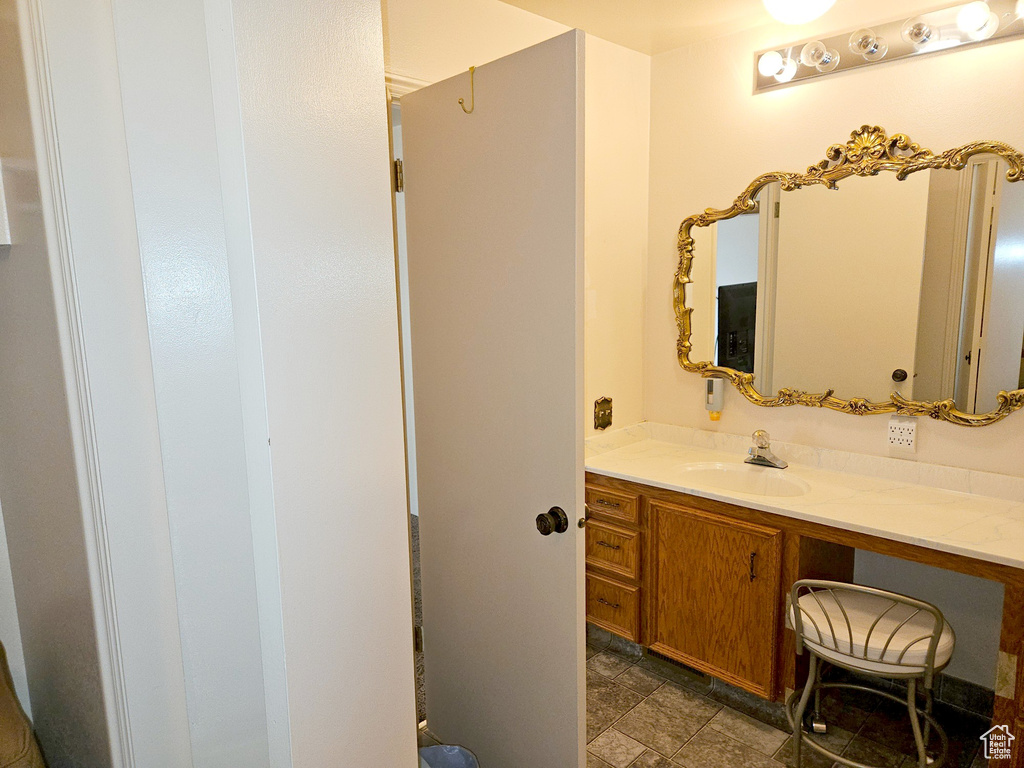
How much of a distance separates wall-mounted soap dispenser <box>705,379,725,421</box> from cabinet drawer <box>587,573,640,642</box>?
31.5 inches

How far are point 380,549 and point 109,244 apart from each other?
1.86 ft

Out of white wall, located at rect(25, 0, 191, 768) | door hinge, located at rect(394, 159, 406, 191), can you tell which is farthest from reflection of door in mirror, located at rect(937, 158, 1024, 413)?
white wall, located at rect(25, 0, 191, 768)

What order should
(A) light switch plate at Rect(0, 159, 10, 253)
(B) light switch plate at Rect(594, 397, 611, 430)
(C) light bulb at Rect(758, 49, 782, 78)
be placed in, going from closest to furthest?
(A) light switch plate at Rect(0, 159, 10, 253), (C) light bulb at Rect(758, 49, 782, 78), (B) light switch plate at Rect(594, 397, 611, 430)

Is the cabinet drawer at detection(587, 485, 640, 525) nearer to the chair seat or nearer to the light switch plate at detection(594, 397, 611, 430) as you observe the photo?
the light switch plate at detection(594, 397, 611, 430)

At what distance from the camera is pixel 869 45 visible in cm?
218

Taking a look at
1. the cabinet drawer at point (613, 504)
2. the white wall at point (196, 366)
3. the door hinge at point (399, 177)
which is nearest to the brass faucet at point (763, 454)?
the cabinet drawer at point (613, 504)

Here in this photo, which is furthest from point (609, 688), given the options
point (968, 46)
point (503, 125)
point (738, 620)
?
point (968, 46)

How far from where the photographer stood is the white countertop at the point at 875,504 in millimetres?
1761

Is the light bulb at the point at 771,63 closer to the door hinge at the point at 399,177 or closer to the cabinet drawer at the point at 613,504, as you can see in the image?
the door hinge at the point at 399,177

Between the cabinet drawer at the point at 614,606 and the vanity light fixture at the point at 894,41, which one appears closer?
the vanity light fixture at the point at 894,41

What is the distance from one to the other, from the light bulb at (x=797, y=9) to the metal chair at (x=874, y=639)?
1.69m

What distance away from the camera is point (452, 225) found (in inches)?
71.1

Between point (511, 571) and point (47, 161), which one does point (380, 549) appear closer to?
point (47, 161)

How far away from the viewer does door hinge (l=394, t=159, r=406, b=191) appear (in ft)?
6.44
